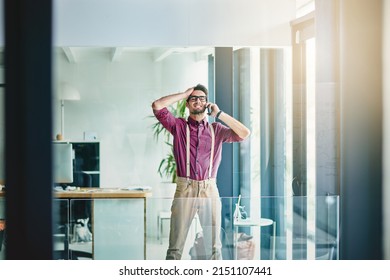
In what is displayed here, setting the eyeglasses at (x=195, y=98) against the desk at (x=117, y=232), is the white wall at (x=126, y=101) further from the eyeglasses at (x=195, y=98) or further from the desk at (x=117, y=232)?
the desk at (x=117, y=232)

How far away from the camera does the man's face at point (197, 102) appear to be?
4309mm

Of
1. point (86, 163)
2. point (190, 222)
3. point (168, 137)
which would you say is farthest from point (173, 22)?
point (190, 222)

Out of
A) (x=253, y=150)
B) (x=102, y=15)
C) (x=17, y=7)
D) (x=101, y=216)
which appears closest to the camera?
(x=17, y=7)

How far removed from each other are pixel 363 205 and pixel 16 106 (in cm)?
217

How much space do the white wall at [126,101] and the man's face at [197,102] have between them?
0.07m

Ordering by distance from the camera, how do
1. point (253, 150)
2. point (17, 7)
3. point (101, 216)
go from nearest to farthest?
point (17, 7) < point (101, 216) < point (253, 150)

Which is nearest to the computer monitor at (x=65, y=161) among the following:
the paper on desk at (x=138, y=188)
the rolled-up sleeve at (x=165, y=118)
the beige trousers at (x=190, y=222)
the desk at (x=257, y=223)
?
the paper on desk at (x=138, y=188)

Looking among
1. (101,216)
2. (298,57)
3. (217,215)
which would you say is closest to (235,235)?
(217,215)

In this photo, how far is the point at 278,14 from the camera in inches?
168

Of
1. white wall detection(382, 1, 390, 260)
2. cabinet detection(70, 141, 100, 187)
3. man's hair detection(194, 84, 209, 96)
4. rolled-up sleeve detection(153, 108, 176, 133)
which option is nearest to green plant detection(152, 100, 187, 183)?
rolled-up sleeve detection(153, 108, 176, 133)

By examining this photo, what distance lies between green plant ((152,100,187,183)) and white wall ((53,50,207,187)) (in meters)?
0.03

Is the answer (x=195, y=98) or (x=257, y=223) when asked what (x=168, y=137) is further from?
(x=257, y=223)

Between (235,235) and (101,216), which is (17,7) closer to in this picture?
(101,216)

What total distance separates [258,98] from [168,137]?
691 mm
